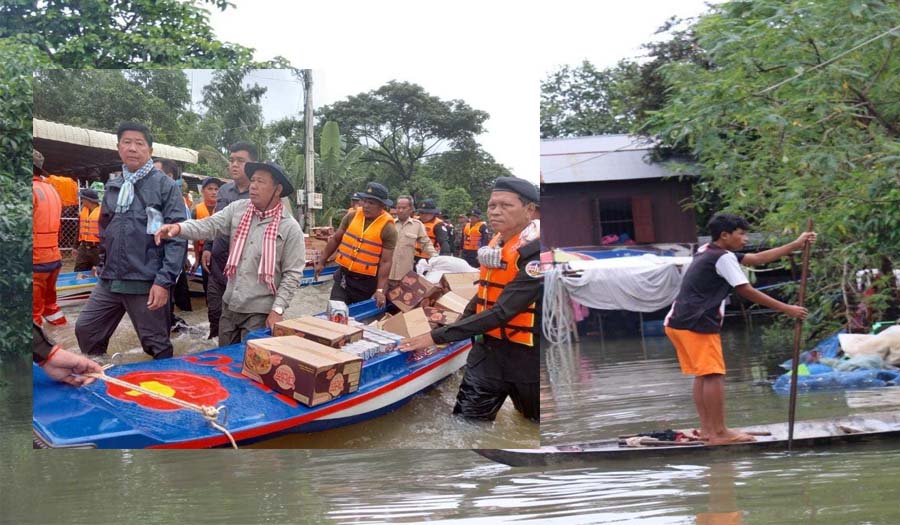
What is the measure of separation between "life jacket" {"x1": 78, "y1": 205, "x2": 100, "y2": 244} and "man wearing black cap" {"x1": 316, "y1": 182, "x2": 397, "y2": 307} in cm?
94

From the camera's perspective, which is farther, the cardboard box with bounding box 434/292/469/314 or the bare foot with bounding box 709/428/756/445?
the bare foot with bounding box 709/428/756/445

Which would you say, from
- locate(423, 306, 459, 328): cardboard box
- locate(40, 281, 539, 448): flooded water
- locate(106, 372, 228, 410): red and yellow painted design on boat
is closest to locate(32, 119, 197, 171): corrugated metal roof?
locate(40, 281, 539, 448): flooded water

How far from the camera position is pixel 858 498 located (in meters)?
4.03

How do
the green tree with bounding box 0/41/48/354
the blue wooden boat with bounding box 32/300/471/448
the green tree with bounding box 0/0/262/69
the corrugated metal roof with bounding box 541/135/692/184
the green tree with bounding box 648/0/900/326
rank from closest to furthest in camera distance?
the blue wooden boat with bounding box 32/300/471/448, the green tree with bounding box 0/41/48/354, the green tree with bounding box 648/0/900/326, the corrugated metal roof with bounding box 541/135/692/184, the green tree with bounding box 0/0/262/69

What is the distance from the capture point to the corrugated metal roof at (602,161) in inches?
229

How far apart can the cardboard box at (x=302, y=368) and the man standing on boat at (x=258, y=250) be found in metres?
0.16

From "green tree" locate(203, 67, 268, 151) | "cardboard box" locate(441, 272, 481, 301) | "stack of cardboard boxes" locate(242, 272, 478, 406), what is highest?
"green tree" locate(203, 67, 268, 151)

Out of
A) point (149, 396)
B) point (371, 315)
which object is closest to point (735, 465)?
point (371, 315)

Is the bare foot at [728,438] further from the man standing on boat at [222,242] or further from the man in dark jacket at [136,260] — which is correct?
the man in dark jacket at [136,260]

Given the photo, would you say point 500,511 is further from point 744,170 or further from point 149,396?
point 744,170

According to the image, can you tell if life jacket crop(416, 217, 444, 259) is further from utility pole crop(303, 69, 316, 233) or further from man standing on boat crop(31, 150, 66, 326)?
man standing on boat crop(31, 150, 66, 326)

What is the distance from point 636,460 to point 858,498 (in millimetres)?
1183

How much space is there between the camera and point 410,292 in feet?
12.0

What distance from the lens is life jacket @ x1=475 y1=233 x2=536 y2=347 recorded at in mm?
3426
